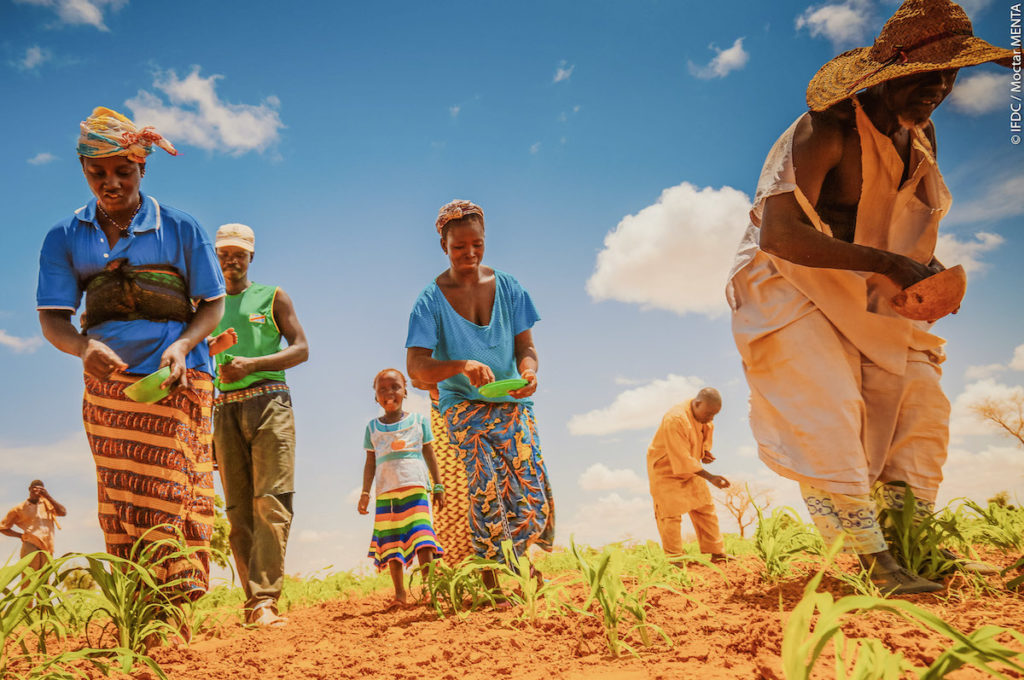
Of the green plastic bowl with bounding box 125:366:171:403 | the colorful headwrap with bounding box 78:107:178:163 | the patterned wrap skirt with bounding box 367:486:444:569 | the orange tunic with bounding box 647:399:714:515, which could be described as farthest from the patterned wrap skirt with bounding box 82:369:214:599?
the orange tunic with bounding box 647:399:714:515

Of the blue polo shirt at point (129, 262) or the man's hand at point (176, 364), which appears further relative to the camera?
the blue polo shirt at point (129, 262)

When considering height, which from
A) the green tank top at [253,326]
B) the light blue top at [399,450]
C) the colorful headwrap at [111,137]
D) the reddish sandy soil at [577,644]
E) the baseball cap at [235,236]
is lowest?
the reddish sandy soil at [577,644]

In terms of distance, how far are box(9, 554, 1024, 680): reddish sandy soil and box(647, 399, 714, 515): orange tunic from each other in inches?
111

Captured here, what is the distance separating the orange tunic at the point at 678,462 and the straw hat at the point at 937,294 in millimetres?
3692

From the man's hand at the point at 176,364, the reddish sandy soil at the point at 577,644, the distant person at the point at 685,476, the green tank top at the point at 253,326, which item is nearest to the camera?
the reddish sandy soil at the point at 577,644

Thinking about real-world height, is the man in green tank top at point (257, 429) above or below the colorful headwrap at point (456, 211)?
below

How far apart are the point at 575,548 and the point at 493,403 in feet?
3.67

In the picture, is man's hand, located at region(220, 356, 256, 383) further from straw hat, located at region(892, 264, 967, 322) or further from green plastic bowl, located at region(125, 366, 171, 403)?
straw hat, located at region(892, 264, 967, 322)

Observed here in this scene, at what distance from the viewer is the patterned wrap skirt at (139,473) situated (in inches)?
116

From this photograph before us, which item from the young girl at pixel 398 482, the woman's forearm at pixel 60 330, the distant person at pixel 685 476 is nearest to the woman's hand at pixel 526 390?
the young girl at pixel 398 482

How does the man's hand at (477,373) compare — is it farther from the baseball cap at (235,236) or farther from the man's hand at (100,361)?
the baseball cap at (235,236)

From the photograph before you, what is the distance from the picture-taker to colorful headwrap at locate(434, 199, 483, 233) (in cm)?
382

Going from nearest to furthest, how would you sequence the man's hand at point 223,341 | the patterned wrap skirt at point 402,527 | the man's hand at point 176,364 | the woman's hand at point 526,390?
the man's hand at point 176,364 < the woman's hand at point 526,390 < the man's hand at point 223,341 < the patterned wrap skirt at point 402,527

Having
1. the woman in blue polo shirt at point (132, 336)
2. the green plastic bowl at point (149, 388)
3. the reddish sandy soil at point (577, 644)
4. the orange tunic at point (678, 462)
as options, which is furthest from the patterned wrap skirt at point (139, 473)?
the orange tunic at point (678, 462)
